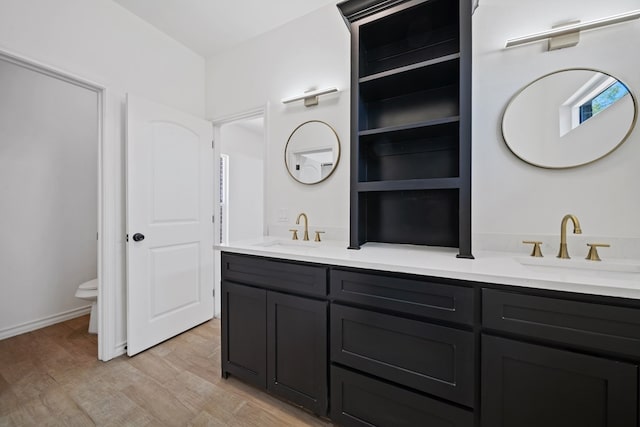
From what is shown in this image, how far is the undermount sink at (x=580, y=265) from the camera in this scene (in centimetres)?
110

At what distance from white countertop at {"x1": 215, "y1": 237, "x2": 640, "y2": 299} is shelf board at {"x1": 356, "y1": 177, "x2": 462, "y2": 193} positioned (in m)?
0.38

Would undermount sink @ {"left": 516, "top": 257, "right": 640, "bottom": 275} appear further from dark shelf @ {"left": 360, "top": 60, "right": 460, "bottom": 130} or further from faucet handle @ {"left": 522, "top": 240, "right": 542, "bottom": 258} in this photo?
dark shelf @ {"left": 360, "top": 60, "right": 460, "bottom": 130}

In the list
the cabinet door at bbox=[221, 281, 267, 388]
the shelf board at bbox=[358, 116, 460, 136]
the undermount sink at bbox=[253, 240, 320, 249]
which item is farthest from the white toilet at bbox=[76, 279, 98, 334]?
the shelf board at bbox=[358, 116, 460, 136]

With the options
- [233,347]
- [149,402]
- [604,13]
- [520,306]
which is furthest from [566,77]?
[149,402]

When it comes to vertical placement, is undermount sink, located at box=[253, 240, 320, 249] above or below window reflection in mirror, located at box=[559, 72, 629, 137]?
below

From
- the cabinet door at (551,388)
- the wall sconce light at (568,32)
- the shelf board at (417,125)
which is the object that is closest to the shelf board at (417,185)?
the shelf board at (417,125)

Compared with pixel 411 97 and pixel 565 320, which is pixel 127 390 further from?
pixel 411 97

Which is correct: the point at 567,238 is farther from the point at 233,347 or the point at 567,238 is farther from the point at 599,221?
the point at 233,347

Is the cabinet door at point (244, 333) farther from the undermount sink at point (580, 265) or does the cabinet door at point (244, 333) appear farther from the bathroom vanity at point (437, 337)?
the undermount sink at point (580, 265)

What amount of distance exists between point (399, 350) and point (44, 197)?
353 centimetres

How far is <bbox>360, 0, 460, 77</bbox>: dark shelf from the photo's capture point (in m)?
1.50

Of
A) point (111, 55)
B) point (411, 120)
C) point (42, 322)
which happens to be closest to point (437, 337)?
point (411, 120)

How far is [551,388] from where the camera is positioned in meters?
0.92

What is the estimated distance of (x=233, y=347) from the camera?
168 cm
